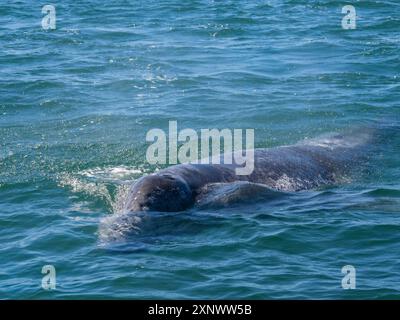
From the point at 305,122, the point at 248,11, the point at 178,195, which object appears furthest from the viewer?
the point at 248,11

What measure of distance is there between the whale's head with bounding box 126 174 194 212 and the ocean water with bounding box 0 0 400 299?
203mm

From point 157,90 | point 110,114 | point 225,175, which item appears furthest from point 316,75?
point 225,175

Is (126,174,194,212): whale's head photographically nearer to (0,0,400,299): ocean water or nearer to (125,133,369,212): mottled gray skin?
(125,133,369,212): mottled gray skin

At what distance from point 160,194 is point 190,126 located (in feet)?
20.6

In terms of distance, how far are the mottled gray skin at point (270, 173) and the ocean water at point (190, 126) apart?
292 millimetres

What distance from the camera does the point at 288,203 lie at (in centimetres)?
1266

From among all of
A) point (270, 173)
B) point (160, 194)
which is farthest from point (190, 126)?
point (160, 194)

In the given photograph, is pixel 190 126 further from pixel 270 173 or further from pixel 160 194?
pixel 160 194

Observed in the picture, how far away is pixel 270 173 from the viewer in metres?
13.5

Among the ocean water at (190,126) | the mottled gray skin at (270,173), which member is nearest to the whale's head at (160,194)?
the mottled gray skin at (270,173)

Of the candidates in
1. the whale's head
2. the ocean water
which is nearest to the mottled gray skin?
the whale's head

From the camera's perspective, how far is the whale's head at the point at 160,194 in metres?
11.6
